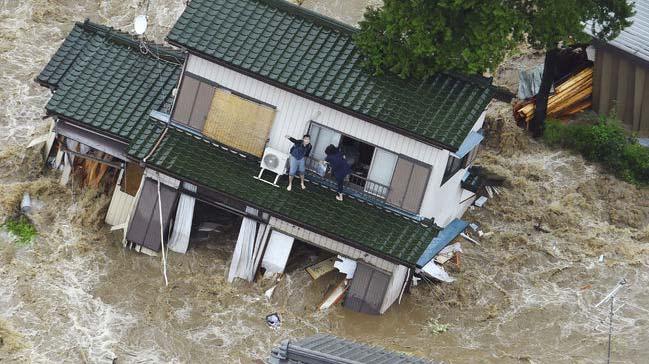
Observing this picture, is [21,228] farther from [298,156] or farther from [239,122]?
[298,156]

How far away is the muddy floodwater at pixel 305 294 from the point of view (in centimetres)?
2800

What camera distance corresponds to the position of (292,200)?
28922mm

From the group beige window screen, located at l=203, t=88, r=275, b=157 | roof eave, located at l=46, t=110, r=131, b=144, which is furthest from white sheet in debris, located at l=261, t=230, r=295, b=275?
roof eave, located at l=46, t=110, r=131, b=144

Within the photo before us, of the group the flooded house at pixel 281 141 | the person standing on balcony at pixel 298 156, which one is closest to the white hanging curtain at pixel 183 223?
the flooded house at pixel 281 141

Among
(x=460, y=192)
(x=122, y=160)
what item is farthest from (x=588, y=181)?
(x=122, y=160)

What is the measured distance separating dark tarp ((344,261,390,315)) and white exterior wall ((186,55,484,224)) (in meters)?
1.90

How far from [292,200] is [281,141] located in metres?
1.52

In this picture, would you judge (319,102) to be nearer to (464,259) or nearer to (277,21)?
(277,21)

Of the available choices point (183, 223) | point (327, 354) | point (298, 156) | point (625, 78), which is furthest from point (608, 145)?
point (327, 354)

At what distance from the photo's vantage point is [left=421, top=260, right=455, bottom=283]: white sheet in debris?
3011 cm

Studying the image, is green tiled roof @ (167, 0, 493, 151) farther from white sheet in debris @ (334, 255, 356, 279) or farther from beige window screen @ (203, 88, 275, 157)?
white sheet in debris @ (334, 255, 356, 279)

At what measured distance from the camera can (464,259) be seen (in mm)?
31156

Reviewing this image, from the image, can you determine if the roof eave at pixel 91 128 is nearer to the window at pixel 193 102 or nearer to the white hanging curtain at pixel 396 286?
the window at pixel 193 102

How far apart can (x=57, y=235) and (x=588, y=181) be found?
15.4 metres
